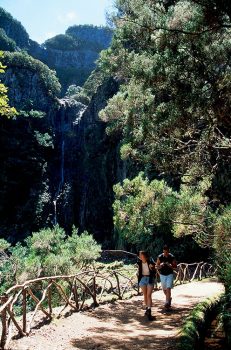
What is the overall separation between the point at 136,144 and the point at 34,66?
3457cm

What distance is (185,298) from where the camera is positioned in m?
10.0

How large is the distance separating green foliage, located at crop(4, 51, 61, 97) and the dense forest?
4.4 inches

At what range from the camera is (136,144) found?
851cm

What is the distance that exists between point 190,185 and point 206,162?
6.72 feet

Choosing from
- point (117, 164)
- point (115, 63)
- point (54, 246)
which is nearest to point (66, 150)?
point (117, 164)

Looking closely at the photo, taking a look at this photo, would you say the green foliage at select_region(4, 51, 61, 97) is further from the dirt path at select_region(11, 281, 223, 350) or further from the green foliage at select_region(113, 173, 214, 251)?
the dirt path at select_region(11, 281, 223, 350)

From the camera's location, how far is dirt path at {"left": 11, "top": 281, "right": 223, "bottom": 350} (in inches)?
212

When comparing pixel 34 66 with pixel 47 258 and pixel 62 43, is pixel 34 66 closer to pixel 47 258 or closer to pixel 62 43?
pixel 47 258

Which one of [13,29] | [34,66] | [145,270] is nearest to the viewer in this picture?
[145,270]

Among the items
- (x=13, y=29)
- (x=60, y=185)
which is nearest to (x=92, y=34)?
(x=13, y=29)

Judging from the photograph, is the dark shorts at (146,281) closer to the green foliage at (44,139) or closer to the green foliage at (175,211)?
the green foliage at (175,211)

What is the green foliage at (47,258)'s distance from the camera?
55.2 ft

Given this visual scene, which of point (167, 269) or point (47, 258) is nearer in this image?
point (167, 269)

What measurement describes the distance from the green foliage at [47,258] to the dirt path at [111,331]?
852 cm
